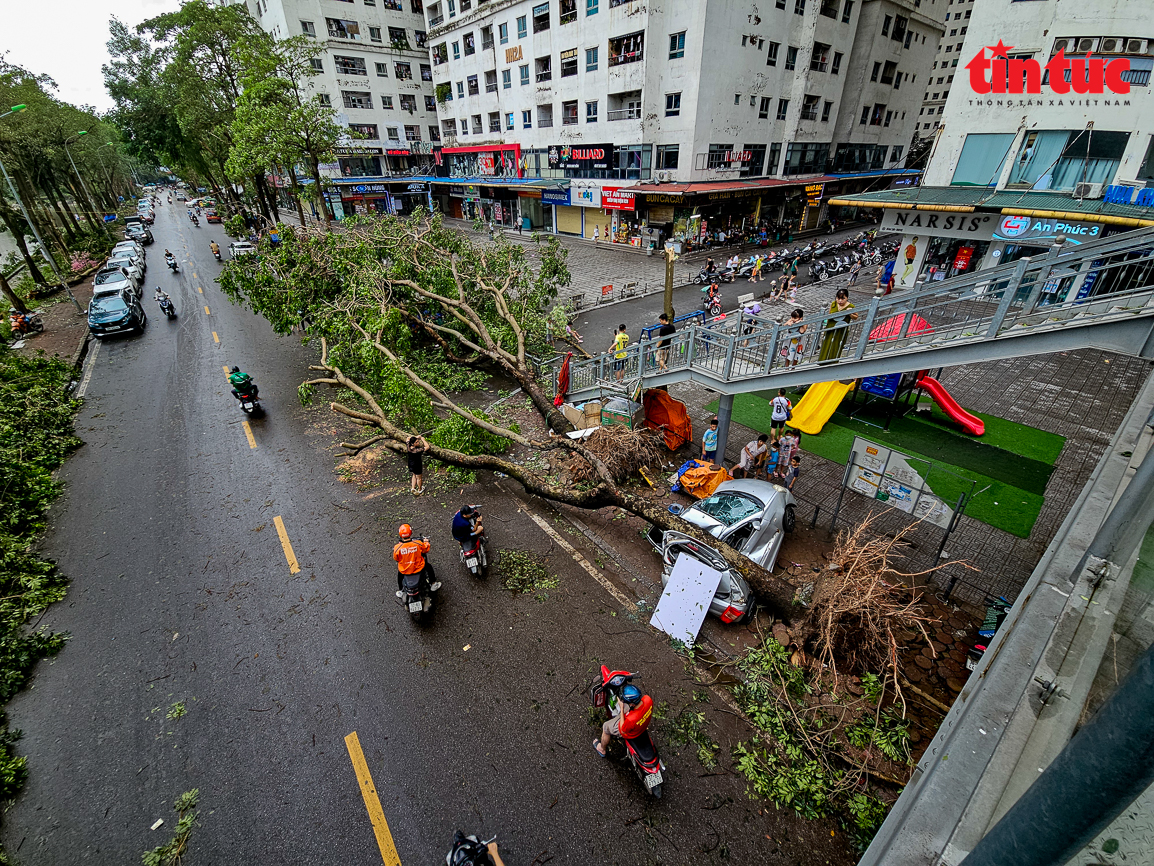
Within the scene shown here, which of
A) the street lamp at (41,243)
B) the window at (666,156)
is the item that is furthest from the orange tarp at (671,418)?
the street lamp at (41,243)

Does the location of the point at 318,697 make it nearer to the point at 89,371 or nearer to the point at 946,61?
the point at 89,371

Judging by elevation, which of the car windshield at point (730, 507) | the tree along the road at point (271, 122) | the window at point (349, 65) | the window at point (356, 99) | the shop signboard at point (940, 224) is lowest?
the car windshield at point (730, 507)

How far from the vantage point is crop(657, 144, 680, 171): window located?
30.3m

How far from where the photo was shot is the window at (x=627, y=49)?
1126 inches

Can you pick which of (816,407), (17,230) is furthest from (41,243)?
(816,407)

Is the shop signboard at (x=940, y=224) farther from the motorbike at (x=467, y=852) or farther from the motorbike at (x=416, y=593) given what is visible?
the motorbike at (x=467, y=852)

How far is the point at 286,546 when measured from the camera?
30.1 feet

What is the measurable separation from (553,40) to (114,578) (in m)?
39.4

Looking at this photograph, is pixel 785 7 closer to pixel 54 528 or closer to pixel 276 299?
pixel 276 299

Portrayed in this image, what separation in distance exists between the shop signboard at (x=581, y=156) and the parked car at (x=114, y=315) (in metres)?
27.6

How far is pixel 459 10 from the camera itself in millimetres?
40094

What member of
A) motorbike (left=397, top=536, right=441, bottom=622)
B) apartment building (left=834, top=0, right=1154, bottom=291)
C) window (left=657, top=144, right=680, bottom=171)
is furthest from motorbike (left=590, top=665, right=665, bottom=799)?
window (left=657, top=144, right=680, bottom=171)

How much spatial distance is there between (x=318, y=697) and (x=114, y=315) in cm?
2168

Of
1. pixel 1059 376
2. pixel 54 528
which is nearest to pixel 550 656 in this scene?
pixel 54 528
